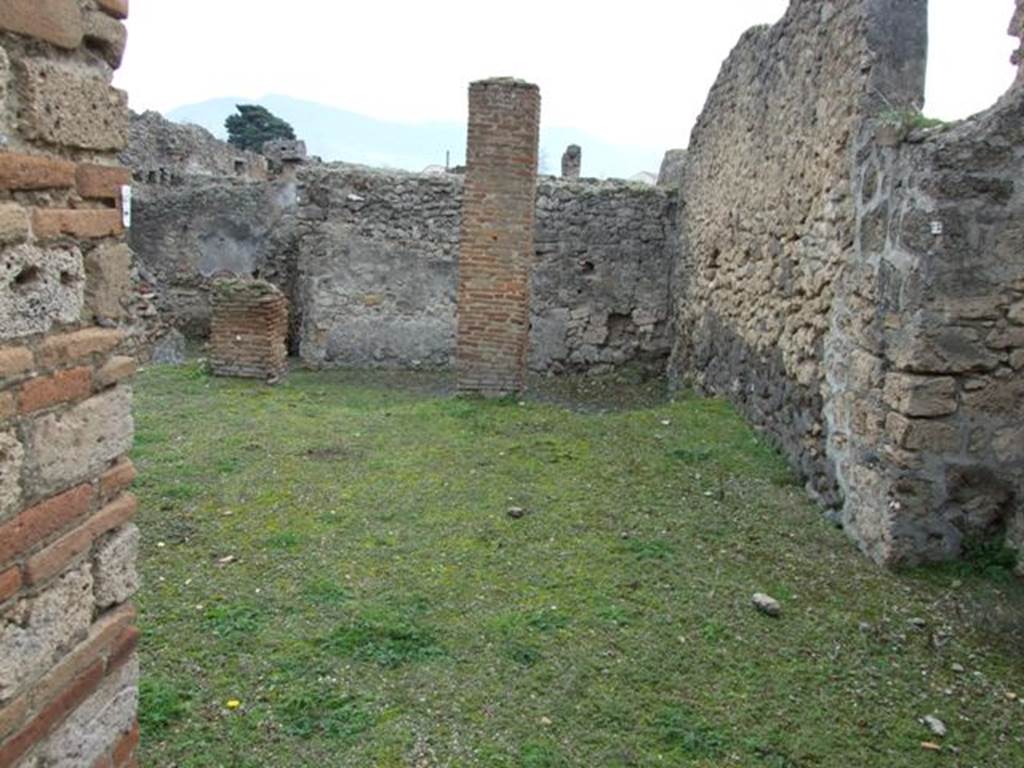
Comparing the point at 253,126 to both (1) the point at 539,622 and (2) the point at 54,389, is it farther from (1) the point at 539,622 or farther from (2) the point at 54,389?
(2) the point at 54,389

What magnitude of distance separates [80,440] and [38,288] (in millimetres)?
375

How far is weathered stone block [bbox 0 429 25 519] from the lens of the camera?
180cm

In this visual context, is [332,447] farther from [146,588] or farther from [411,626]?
[411,626]

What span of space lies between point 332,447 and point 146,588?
2.70 meters

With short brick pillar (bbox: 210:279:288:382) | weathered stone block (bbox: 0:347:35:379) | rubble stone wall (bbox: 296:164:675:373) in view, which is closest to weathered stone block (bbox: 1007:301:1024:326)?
weathered stone block (bbox: 0:347:35:379)

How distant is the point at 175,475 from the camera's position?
233 inches

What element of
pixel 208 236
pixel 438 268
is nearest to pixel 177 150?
pixel 208 236

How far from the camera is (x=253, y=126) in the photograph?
3547 centimetres

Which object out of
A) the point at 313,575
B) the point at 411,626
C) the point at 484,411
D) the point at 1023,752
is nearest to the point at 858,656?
the point at 1023,752

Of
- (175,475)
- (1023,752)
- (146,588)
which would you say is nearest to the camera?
(1023,752)

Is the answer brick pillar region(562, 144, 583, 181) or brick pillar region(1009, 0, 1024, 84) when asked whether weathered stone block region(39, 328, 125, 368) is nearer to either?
brick pillar region(1009, 0, 1024, 84)

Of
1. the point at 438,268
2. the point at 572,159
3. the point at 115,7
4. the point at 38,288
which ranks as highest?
the point at 572,159

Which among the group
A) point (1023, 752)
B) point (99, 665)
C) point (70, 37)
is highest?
point (70, 37)

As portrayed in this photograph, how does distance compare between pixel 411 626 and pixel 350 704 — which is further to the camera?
pixel 411 626
